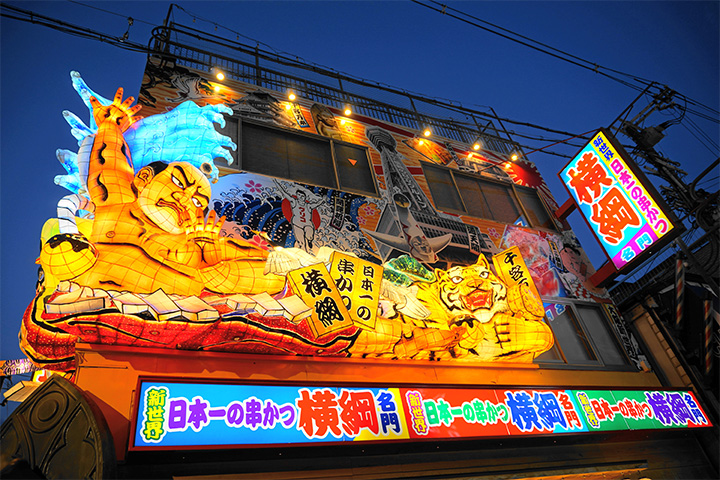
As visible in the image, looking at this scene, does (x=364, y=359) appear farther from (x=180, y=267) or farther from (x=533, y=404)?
(x=180, y=267)

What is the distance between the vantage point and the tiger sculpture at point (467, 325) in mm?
6738

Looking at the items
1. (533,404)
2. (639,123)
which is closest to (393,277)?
(533,404)

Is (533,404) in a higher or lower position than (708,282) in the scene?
lower

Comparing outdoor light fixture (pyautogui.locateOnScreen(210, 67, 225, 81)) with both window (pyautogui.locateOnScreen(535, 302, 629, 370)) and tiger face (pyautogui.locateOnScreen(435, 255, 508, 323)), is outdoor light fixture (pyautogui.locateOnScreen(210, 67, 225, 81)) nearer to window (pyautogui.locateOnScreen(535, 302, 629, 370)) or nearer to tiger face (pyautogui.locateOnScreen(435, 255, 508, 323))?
tiger face (pyautogui.locateOnScreen(435, 255, 508, 323))

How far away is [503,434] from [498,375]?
1.73 meters

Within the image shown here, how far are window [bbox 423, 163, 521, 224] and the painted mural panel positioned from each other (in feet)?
4.18

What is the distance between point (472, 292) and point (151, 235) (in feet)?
17.2

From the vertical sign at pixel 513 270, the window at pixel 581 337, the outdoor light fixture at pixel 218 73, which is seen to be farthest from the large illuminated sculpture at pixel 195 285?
the outdoor light fixture at pixel 218 73

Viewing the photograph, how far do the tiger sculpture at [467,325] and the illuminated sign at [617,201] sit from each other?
3.29 metres

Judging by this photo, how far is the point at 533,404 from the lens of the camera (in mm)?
6344

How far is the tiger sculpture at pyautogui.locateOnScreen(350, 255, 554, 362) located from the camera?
6.74 metres

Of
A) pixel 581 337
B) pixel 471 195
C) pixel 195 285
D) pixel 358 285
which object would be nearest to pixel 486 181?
pixel 471 195

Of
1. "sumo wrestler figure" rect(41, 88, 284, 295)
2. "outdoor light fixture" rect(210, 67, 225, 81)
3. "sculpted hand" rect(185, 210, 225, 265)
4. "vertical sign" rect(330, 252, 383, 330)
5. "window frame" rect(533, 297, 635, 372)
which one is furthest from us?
"outdoor light fixture" rect(210, 67, 225, 81)

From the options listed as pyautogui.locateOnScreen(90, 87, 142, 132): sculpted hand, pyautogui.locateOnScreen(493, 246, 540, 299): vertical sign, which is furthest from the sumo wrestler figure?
pyautogui.locateOnScreen(493, 246, 540, 299): vertical sign
